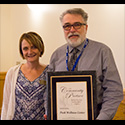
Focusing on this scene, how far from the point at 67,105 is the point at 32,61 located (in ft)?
2.09

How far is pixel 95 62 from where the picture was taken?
1.23 meters

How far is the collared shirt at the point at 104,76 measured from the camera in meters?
1.17

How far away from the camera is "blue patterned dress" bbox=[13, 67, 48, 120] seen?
141 cm

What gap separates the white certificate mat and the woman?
457mm

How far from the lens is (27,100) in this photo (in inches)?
55.6

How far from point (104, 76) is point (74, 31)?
38 centimetres

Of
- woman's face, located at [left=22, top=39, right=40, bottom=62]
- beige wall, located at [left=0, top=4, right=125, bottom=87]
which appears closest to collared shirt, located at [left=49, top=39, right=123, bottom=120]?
woman's face, located at [left=22, top=39, right=40, bottom=62]

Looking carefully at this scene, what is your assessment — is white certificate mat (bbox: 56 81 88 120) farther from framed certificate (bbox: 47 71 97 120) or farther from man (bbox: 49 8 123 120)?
man (bbox: 49 8 123 120)

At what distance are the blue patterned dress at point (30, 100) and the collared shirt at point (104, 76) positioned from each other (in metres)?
0.42

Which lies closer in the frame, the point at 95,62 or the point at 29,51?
the point at 95,62

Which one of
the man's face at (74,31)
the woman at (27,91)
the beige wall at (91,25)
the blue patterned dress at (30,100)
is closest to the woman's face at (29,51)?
the woman at (27,91)

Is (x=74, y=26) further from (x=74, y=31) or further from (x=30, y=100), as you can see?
(x=30, y=100)

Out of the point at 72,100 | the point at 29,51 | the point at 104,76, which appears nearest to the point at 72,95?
the point at 72,100

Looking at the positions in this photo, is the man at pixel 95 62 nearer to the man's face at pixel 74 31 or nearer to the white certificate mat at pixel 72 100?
the man's face at pixel 74 31
